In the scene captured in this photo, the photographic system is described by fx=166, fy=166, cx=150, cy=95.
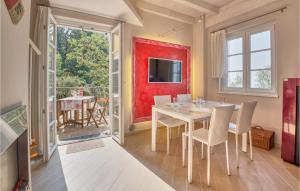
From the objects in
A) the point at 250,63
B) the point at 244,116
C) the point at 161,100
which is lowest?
the point at 244,116

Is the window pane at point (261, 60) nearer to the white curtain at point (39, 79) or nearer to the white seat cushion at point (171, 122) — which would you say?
the white seat cushion at point (171, 122)

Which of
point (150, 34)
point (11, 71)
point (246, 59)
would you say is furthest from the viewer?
point (150, 34)

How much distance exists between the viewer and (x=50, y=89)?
9.52ft

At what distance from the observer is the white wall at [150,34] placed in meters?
3.78

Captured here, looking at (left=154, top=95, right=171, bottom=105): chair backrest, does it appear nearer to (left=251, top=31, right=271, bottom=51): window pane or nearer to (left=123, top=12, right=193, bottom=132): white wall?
(left=123, top=12, right=193, bottom=132): white wall

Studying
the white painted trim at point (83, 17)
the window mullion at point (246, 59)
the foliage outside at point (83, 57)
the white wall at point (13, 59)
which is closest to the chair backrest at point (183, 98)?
the window mullion at point (246, 59)

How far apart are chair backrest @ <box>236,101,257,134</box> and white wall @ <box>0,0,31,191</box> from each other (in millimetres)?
2530

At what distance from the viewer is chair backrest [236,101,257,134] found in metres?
2.36

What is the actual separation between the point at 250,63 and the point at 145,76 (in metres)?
2.39

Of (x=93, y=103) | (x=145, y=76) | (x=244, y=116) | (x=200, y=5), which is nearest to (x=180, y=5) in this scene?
(x=200, y=5)

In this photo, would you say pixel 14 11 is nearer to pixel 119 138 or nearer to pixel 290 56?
pixel 119 138

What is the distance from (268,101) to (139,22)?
3.13m

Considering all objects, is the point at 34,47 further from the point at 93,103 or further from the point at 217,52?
the point at 217,52

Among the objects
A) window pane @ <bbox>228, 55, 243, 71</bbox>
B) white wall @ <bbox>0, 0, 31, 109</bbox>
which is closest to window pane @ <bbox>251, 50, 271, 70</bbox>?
window pane @ <bbox>228, 55, 243, 71</bbox>
